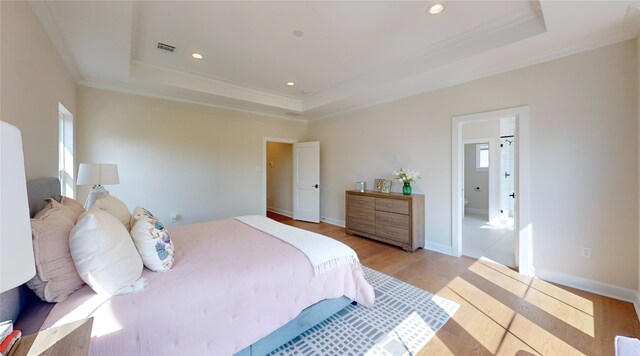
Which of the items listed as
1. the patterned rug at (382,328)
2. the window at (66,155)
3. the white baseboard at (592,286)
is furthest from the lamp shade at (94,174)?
the white baseboard at (592,286)

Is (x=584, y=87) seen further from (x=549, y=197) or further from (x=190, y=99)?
(x=190, y=99)

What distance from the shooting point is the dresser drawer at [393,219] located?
3.73m

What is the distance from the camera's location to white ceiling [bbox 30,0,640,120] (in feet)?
7.13

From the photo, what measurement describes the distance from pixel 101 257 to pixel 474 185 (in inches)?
306

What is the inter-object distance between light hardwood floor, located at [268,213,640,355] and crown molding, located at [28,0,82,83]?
376cm

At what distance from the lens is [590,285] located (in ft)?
8.22

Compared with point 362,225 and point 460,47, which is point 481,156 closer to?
point 362,225

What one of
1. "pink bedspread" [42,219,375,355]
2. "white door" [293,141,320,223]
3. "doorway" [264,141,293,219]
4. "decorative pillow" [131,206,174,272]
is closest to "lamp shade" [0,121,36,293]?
"pink bedspread" [42,219,375,355]

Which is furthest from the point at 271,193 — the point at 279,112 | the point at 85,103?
the point at 85,103

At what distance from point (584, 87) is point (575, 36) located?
52cm

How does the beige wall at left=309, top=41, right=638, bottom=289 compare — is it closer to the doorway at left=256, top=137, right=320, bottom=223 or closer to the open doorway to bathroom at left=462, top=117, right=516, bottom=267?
the open doorway to bathroom at left=462, top=117, right=516, bottom=267

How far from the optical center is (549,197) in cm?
274

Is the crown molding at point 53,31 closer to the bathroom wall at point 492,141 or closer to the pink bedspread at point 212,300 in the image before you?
the pink bedspread at point 212,300

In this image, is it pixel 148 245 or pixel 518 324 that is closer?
pixel 148 245
